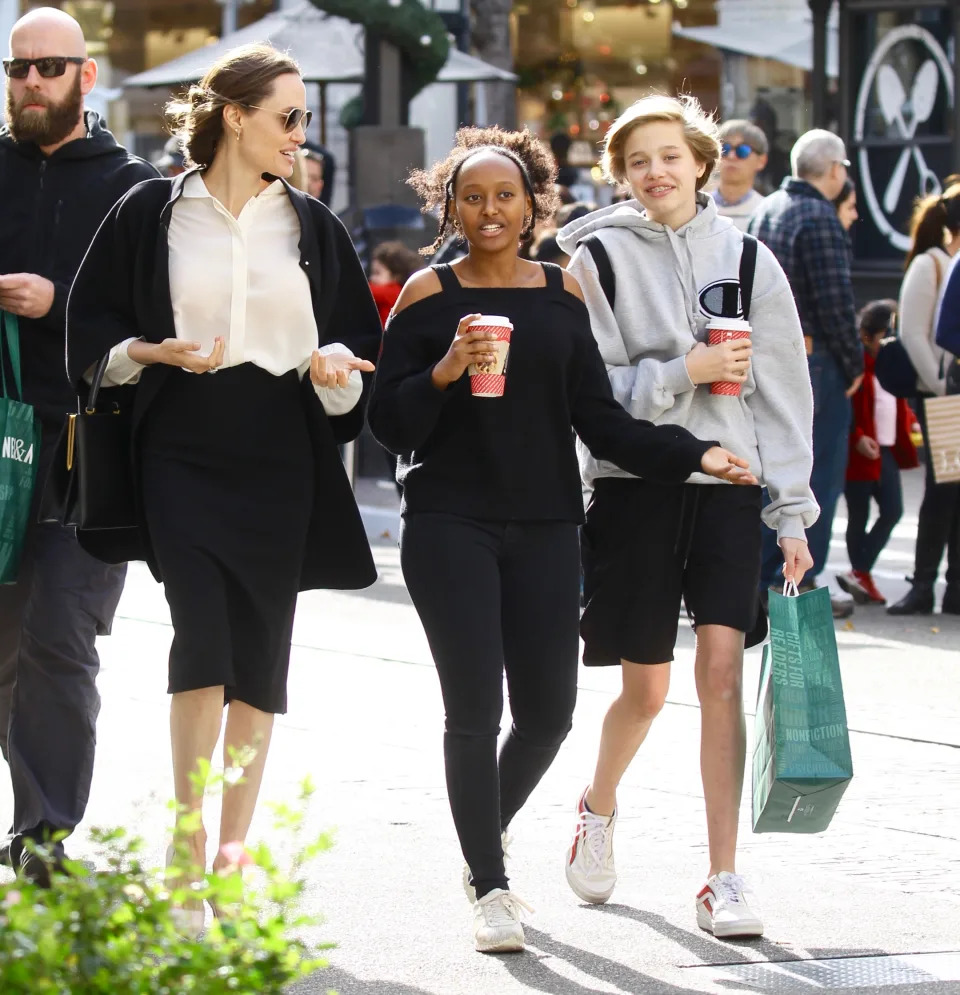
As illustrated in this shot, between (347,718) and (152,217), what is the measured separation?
290cm

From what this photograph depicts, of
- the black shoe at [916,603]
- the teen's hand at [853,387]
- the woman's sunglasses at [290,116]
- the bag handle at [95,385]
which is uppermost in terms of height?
the woman's sunglasses at [290,116]

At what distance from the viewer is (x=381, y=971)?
430cm

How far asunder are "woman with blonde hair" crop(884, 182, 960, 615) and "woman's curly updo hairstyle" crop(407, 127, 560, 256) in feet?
16.2

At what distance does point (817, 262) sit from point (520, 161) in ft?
14.8

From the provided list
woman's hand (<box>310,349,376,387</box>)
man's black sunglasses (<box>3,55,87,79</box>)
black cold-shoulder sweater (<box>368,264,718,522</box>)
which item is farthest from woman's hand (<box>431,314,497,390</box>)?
man's black sunglasses (<box>3,55,87,79</box>)

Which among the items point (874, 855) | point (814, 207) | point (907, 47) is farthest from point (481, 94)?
point (874, 855)

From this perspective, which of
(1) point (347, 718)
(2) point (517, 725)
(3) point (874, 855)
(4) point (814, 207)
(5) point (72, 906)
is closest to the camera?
(5) point (72, 906)

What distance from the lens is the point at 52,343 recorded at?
16.5 ft

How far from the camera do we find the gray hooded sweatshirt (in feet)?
15.6

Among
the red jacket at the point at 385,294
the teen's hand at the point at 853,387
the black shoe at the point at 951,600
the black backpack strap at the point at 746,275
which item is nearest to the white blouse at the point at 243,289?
the black backpack strap at the point at 746,275

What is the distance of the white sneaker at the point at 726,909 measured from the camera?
14.9 feet

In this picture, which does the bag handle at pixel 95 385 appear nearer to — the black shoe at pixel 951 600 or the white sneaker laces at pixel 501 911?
the white sneaker laces at pixel 501 911

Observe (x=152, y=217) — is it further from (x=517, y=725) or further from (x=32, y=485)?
(x=517, y=725)

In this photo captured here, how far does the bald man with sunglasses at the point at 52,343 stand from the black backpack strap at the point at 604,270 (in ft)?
3.71
